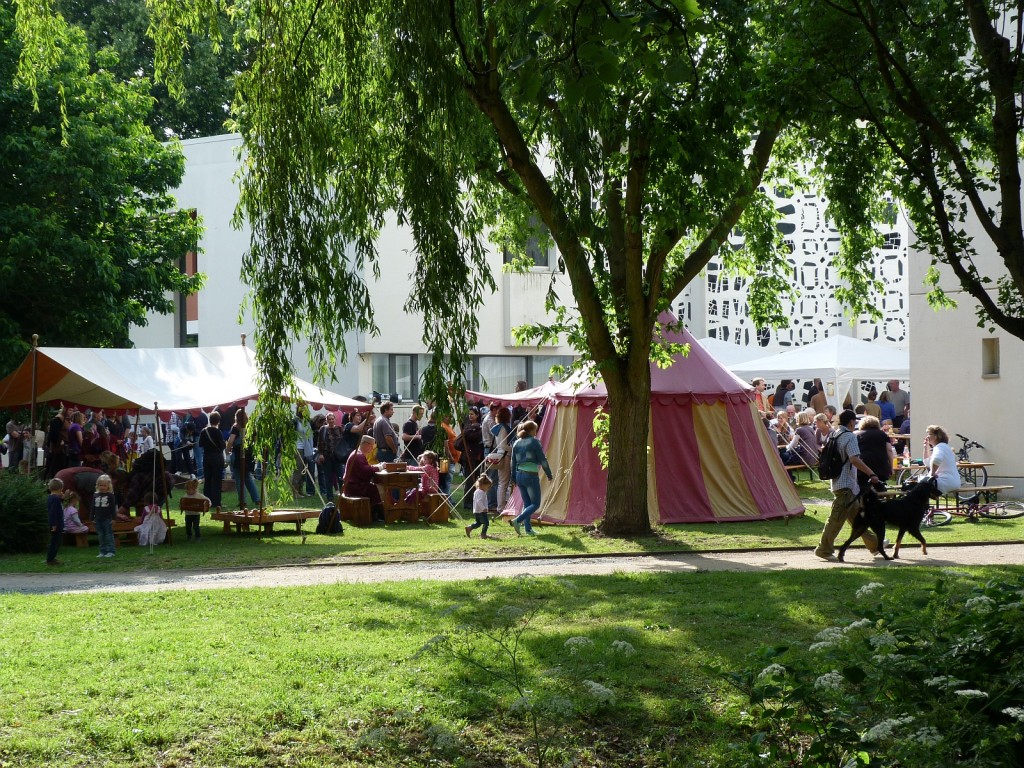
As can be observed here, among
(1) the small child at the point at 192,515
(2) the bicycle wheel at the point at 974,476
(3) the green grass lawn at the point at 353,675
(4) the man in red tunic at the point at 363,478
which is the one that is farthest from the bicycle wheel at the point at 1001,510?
(1) the small child at the point at 192,515

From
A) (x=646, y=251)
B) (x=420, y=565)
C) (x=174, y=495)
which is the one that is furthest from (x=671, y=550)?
(x=174, y=495)

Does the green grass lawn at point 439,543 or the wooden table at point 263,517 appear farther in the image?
the wooden table at point 263,517

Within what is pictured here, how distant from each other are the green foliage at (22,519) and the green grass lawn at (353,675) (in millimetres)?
5165

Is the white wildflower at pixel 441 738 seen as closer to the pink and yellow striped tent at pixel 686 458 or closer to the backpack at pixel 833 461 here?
the backpack at pixel 833 461

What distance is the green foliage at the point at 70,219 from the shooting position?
2398cm

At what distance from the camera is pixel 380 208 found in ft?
38.2

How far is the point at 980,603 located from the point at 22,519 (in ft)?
44.5

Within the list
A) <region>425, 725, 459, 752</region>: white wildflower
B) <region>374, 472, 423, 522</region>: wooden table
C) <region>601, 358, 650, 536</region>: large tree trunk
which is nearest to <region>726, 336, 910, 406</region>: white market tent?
<region>374, 472, 423, 522</region>: wooden table

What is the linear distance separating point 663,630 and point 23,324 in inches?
749

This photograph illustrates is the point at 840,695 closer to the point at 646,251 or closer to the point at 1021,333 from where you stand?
the point at 1021,333

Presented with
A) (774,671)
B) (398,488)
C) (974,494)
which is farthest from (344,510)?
(774,671)

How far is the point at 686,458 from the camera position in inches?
760

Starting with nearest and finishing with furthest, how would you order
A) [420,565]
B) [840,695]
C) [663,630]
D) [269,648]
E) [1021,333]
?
1. [840,695]
2. [1021,333]
3. [269,648]
4. [663,630]
5. [420,565]

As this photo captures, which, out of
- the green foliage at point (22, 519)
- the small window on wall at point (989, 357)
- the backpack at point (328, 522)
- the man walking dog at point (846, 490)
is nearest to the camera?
the man walking dog at point (846, 490)
